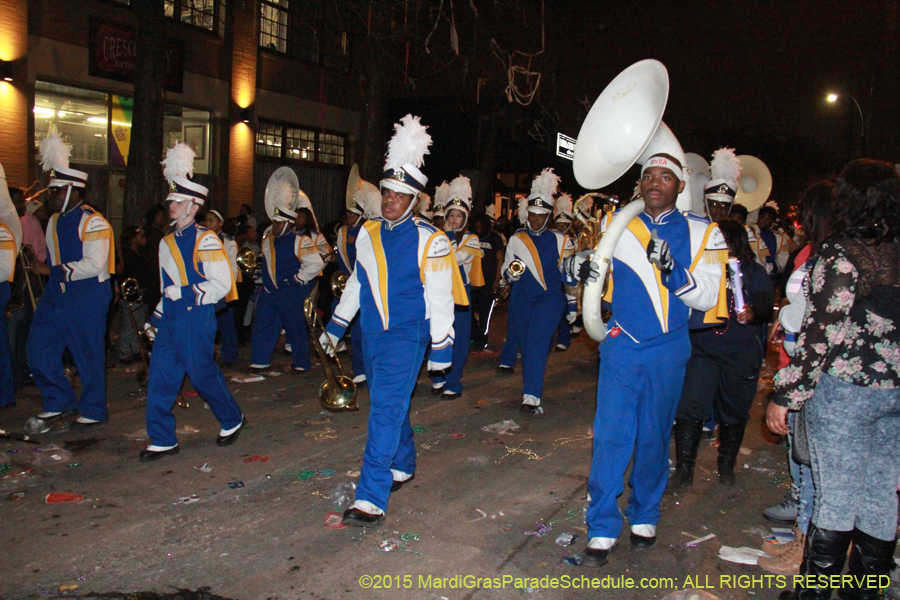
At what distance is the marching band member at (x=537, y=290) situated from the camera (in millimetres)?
7379

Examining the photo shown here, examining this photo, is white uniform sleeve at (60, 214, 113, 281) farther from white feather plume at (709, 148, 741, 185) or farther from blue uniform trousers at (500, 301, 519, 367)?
white feather plume at (709, 148, 741, 185)

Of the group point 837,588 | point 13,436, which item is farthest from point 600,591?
point 13,436

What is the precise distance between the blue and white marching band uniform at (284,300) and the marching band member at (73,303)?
9.12 feet

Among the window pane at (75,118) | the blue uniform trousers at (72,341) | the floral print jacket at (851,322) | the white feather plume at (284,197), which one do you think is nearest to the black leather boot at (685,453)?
the floral print jacket at (851,322)

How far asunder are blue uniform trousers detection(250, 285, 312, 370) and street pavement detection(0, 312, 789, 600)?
191 cm

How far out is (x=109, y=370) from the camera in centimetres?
891

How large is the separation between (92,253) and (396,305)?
317 centimetres

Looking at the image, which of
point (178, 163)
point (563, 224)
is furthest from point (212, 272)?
point (563, 224)

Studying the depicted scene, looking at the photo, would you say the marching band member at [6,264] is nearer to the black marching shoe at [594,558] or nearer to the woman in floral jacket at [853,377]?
the black marching shoe at [594,558]

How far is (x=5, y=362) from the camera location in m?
6.80

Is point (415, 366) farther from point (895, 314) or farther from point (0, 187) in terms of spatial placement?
point (0, 187)

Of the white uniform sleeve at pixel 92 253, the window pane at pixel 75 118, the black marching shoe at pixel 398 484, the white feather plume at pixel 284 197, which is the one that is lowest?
the black marching shoe at pixel 398 484

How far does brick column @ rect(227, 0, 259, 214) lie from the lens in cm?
1845

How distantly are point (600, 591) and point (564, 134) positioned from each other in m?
32.7
